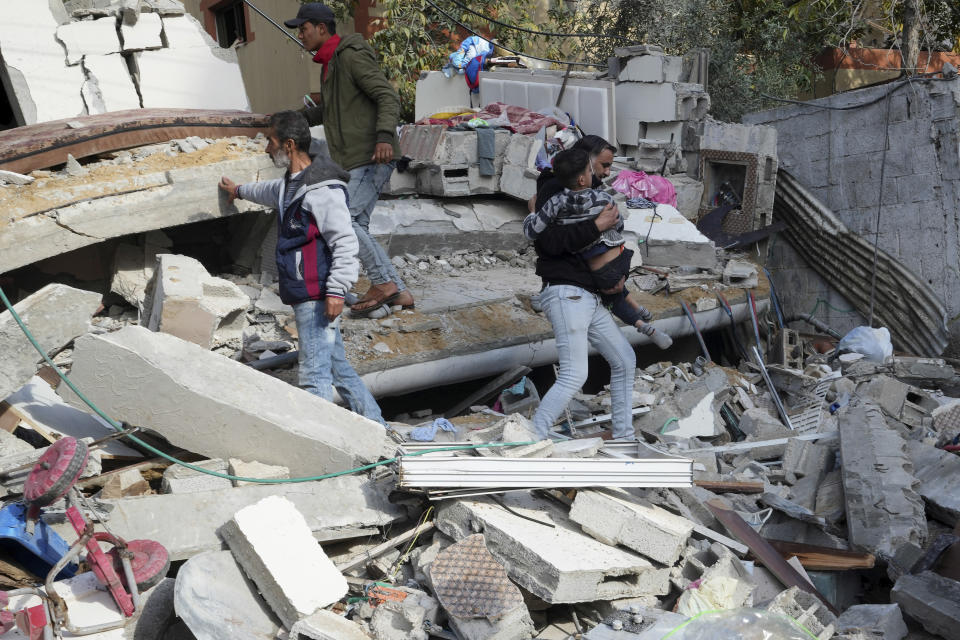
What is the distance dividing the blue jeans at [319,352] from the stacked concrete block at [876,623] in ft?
8.46

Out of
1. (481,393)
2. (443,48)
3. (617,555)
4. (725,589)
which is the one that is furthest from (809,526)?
(443,48)

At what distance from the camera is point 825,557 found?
410 cm

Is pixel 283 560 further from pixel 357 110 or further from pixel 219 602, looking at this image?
pixel 357 110

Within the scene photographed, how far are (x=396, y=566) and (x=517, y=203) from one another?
19.3ft

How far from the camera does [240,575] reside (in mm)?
3342

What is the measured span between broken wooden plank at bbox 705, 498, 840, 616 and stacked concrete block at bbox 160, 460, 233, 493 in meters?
2.32

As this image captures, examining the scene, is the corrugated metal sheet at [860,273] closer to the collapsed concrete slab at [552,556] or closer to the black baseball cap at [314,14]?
the collapsed concrete slab at [552,556]

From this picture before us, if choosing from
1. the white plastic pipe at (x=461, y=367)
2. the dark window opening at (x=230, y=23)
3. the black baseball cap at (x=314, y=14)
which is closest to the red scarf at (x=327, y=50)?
the black baseball cap at (x=314, y=14)

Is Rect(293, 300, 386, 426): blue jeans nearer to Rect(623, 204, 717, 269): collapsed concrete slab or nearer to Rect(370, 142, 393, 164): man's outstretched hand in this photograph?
Rect(370, 142, 393, 164): man's outstretched hand

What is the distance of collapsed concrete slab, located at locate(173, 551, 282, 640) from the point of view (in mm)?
2994

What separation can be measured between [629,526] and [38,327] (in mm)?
2839

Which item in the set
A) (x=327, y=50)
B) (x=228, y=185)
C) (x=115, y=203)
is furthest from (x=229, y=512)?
(x=327, y=50)

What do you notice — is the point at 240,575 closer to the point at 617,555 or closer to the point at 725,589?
the point at 617,555

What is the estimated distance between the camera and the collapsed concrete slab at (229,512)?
351 centimetres
